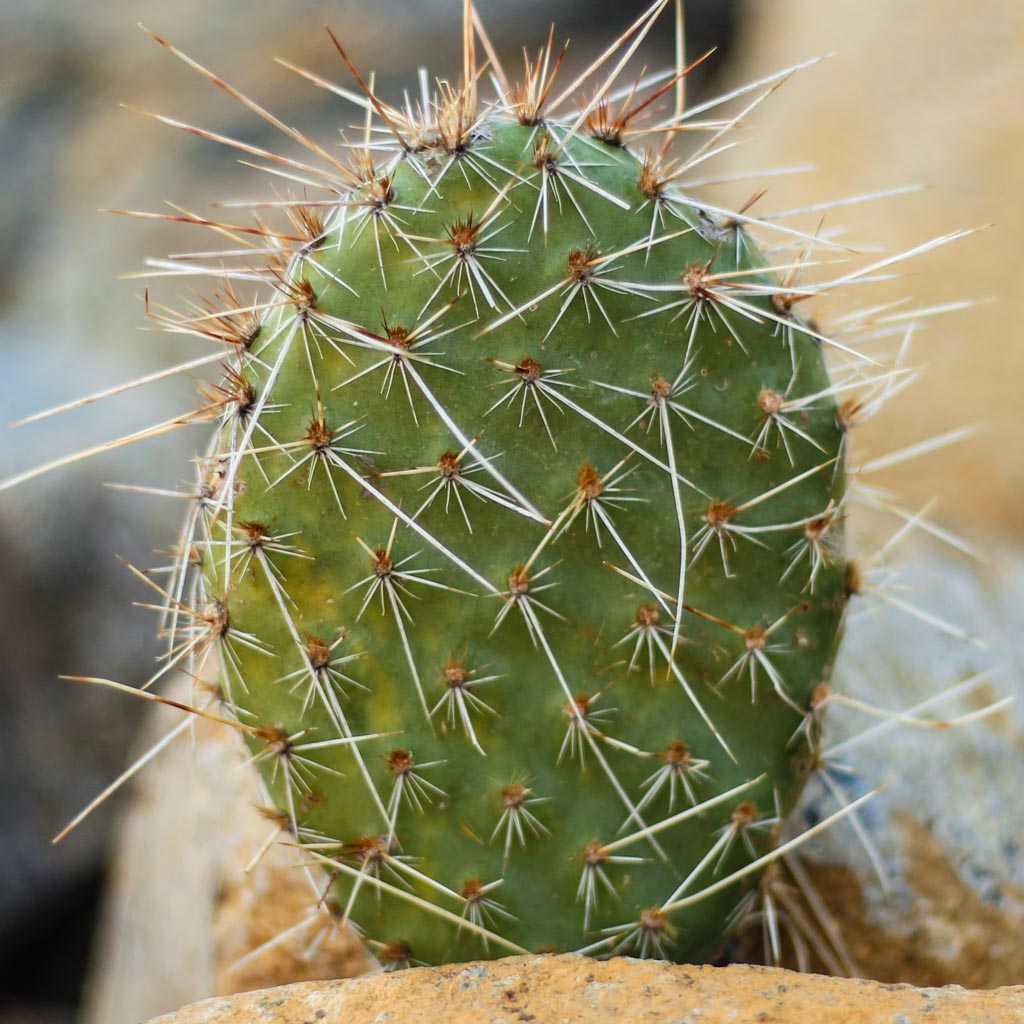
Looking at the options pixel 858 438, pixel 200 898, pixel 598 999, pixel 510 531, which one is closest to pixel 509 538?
pixel 510 531

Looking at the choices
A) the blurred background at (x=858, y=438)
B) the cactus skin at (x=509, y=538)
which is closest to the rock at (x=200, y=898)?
the cactus skin at (x=509, y=538)

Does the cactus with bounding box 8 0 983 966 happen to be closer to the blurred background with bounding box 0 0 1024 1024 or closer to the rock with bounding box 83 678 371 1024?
the rock with bounding box 83 678 371 1024

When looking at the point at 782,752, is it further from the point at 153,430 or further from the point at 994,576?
the point at 994,576

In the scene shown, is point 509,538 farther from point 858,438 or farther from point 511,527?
point 858,438

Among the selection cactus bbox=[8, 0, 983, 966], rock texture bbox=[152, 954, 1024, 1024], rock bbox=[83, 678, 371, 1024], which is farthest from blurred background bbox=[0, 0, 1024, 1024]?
rock texture bbox=[152, 954, 1024, 1024]

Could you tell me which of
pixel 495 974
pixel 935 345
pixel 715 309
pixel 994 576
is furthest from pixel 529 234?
pixel 935 345

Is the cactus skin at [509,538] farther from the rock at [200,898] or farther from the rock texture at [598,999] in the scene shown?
the rock at [200,898]
